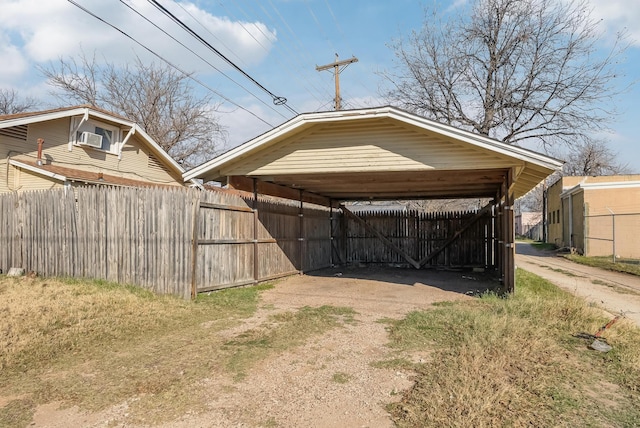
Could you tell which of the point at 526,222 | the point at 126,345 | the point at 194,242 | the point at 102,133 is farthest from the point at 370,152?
the point at 526,222

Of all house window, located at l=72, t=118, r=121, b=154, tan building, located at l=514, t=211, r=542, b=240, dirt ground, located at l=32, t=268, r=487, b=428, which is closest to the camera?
dirt ground, located at l=32, t=268, r=487, b=428

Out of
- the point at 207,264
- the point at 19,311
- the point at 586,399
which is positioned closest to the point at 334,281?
the point at 207,264

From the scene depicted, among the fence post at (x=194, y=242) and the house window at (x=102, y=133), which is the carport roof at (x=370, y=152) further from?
the house window at (x=102, y=133)

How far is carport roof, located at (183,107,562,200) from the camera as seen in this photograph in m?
7.93

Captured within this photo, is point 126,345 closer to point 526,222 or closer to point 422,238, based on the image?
point 422,238

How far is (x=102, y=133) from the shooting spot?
1537 cm

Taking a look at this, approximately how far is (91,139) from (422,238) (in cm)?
1216

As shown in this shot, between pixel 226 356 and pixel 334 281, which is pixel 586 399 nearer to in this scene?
pixel 226 356

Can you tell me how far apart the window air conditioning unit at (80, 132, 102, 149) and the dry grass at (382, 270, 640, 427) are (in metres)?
12.7

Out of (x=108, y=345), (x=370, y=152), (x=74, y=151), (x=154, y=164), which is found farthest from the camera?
(x=154, y=164)

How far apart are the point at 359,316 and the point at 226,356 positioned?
2.79 metres

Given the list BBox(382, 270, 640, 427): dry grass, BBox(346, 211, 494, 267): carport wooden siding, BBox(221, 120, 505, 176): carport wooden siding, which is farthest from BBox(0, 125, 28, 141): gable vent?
BBox(382, 270, 640, 427): dry grass

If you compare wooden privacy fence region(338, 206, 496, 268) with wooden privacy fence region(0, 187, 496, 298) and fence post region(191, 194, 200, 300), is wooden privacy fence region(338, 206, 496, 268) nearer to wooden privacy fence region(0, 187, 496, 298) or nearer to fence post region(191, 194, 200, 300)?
wooden privacy fence region(0, 187, 496, 298)

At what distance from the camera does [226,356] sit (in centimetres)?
471
